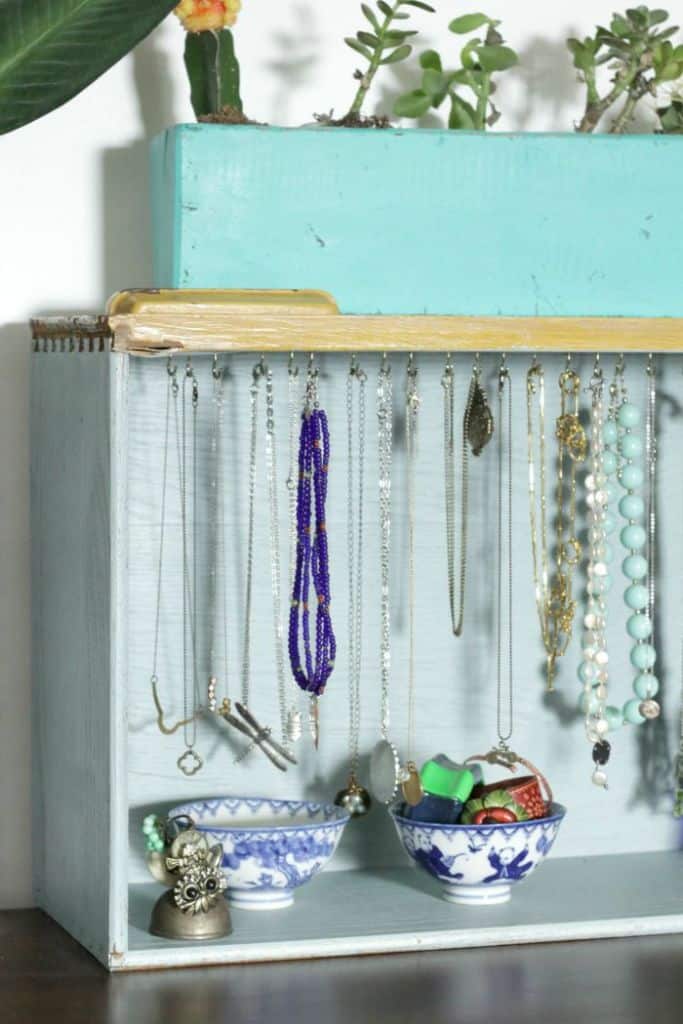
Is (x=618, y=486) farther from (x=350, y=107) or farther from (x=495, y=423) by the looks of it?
(x=350, y=107)

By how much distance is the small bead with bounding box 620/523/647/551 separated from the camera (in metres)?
1.38

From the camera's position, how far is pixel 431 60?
4.38 feet

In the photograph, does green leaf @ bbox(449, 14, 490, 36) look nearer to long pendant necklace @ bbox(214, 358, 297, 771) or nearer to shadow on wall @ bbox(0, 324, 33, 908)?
long pendant necklace @ bbox(214, 358, 297, 771)

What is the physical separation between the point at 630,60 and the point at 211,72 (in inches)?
12.8

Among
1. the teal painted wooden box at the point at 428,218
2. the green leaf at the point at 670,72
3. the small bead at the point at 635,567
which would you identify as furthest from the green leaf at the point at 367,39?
the small bead at the point at 635,567

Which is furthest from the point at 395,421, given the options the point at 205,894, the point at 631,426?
the point at 205,894

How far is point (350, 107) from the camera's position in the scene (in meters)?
1.40

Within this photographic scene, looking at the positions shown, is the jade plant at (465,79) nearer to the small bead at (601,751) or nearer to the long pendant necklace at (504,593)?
the long pendant necklace at (504,593)

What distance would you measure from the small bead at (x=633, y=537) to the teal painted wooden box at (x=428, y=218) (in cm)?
19

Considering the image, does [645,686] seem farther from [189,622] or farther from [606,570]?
[189,622]

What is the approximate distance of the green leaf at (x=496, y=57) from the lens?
4.30 feet

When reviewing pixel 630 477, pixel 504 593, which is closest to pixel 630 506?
pixel 630 477

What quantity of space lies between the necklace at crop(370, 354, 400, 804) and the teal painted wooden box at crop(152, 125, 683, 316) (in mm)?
154

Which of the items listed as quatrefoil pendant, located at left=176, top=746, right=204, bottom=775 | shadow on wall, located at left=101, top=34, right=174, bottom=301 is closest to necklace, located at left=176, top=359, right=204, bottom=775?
quatrefoil pendant, located at left=176, top=746, right=204, bottom=775
